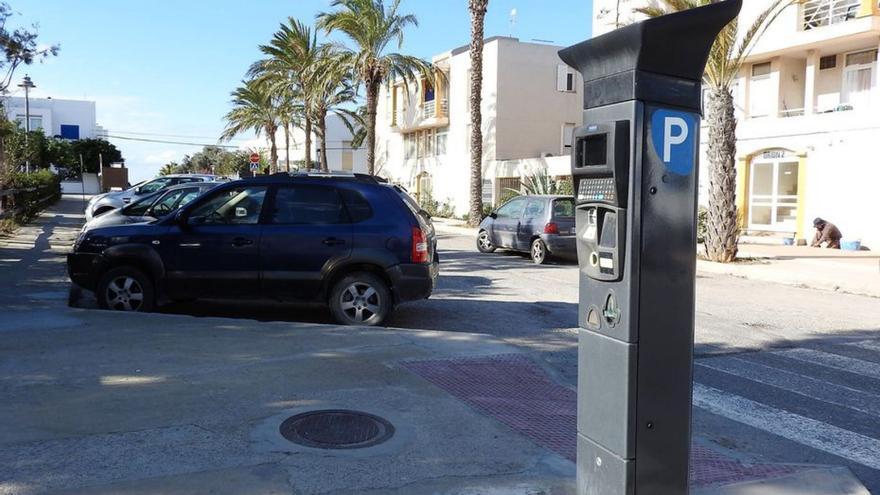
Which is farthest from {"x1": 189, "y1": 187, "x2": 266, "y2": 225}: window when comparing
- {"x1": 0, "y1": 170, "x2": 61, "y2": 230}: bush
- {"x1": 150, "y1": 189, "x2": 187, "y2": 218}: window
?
{"x1": 0, "y1": 170, "x2": 61, "y2": 230}: bush

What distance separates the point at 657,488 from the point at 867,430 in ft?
10.2

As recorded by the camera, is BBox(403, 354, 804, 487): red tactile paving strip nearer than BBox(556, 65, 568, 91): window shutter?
Yes

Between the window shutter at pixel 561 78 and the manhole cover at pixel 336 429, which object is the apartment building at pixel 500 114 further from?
the manhole cover at pixel 336 429

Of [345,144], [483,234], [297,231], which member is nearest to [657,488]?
[297,231]

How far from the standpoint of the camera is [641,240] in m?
3.10

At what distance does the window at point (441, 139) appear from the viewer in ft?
126

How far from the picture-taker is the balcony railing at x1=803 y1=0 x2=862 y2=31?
22.1m

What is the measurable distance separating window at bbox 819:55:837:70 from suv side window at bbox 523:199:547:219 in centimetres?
1287

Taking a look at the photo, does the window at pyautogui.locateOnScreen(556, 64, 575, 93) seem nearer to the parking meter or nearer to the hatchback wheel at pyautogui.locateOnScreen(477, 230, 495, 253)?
the hatchback wheel at pyautogui.locateOnScreen(477, 230, 495, 253)

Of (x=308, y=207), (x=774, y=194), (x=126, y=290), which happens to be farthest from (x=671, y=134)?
(x=774, y=194)

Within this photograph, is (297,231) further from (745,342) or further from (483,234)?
(483,234)

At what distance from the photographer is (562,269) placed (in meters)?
15.4

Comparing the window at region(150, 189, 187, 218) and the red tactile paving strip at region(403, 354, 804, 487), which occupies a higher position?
the window at region(150, 189, 187, 218)

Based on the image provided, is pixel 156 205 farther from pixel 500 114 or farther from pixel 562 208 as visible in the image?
pixel 500 114
